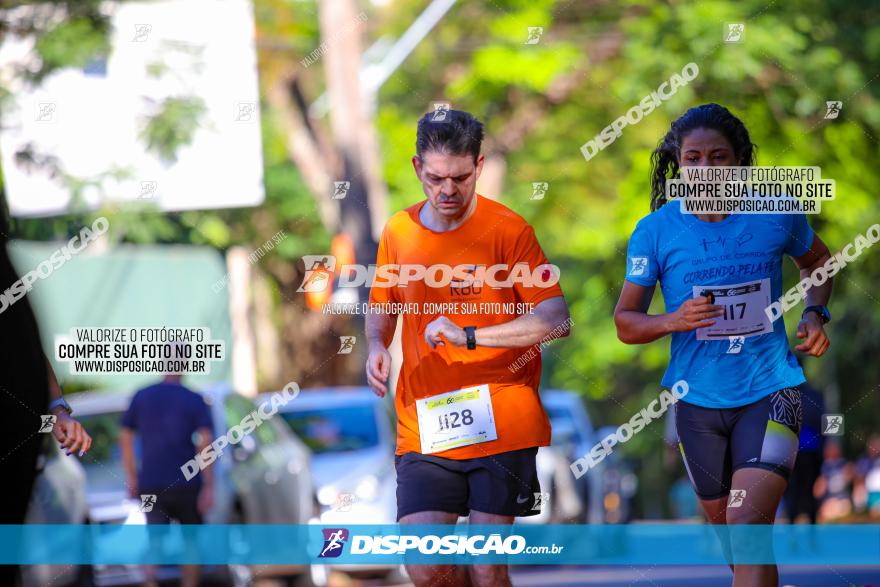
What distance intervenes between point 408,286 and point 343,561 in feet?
5.41

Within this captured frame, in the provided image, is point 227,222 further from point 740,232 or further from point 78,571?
point 740,232

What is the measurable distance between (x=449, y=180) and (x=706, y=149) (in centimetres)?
104

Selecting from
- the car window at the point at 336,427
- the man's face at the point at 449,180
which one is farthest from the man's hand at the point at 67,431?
the car window at the point at 336,427

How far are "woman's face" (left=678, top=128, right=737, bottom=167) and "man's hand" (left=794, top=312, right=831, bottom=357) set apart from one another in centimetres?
71

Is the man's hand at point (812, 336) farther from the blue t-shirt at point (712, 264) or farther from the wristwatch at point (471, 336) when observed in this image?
the wristwatch at point (471, 336)

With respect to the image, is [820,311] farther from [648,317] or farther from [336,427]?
[336,427]

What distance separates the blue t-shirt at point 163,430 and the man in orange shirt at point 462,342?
3245 mm

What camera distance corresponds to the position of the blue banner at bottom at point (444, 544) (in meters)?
6.35

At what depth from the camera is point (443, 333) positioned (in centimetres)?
633

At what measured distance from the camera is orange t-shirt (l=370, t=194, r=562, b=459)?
253 inches

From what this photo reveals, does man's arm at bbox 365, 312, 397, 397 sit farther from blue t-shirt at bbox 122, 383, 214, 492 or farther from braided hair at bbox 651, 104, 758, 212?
blue t-shirt at bbox 122, 383, 214, 492

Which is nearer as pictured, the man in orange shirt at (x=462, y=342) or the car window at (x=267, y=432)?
the man in orange shirt at (x=462, y=342)

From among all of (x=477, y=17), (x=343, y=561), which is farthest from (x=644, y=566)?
(x=477, y=17)

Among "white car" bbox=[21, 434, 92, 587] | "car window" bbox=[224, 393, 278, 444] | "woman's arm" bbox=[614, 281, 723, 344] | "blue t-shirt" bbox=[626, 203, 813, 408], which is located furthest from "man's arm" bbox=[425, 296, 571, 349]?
"car window" bbox=[224, 393, 278, 444]
